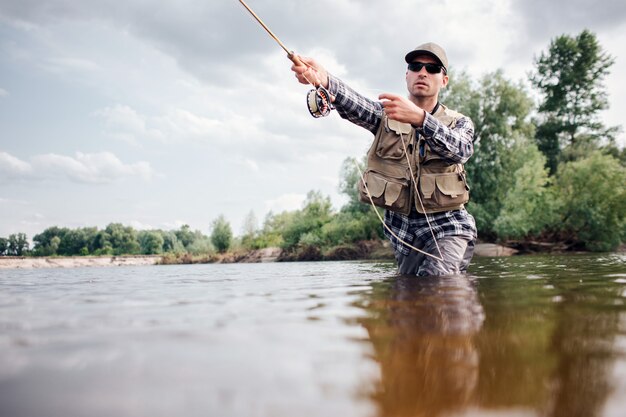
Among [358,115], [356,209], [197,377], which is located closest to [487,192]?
[356,209]

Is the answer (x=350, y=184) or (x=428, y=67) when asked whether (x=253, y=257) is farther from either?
(x=428, y=67)

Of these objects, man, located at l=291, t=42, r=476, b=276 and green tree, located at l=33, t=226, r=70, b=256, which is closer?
man, located at l=291, t=42, r=476, b=276

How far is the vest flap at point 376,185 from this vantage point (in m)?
4.14

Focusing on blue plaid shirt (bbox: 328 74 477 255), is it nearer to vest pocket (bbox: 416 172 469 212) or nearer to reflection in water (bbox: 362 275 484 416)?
vest pocket (bbox: 416 172 469 212)

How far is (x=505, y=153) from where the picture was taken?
22188 mm

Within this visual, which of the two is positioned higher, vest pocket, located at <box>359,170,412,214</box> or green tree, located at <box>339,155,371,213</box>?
green tree, located at <box>339,155,371,213</box>

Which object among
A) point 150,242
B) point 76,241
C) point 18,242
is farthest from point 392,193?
point 150,242

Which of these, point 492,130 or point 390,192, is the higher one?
point 492,130

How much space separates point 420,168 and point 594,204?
71.4ft

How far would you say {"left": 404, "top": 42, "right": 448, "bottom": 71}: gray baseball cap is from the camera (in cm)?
402

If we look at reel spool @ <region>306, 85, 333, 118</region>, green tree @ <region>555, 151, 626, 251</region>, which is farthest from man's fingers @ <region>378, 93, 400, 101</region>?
green tree @ <region>555, 151, 626, 251</region>

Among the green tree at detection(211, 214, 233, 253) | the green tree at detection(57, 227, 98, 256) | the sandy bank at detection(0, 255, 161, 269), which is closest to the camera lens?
the sandy bank at detection(0, 255, 161, 269)

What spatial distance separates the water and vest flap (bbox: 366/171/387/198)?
7.21 feet

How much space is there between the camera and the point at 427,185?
4.03 metres
